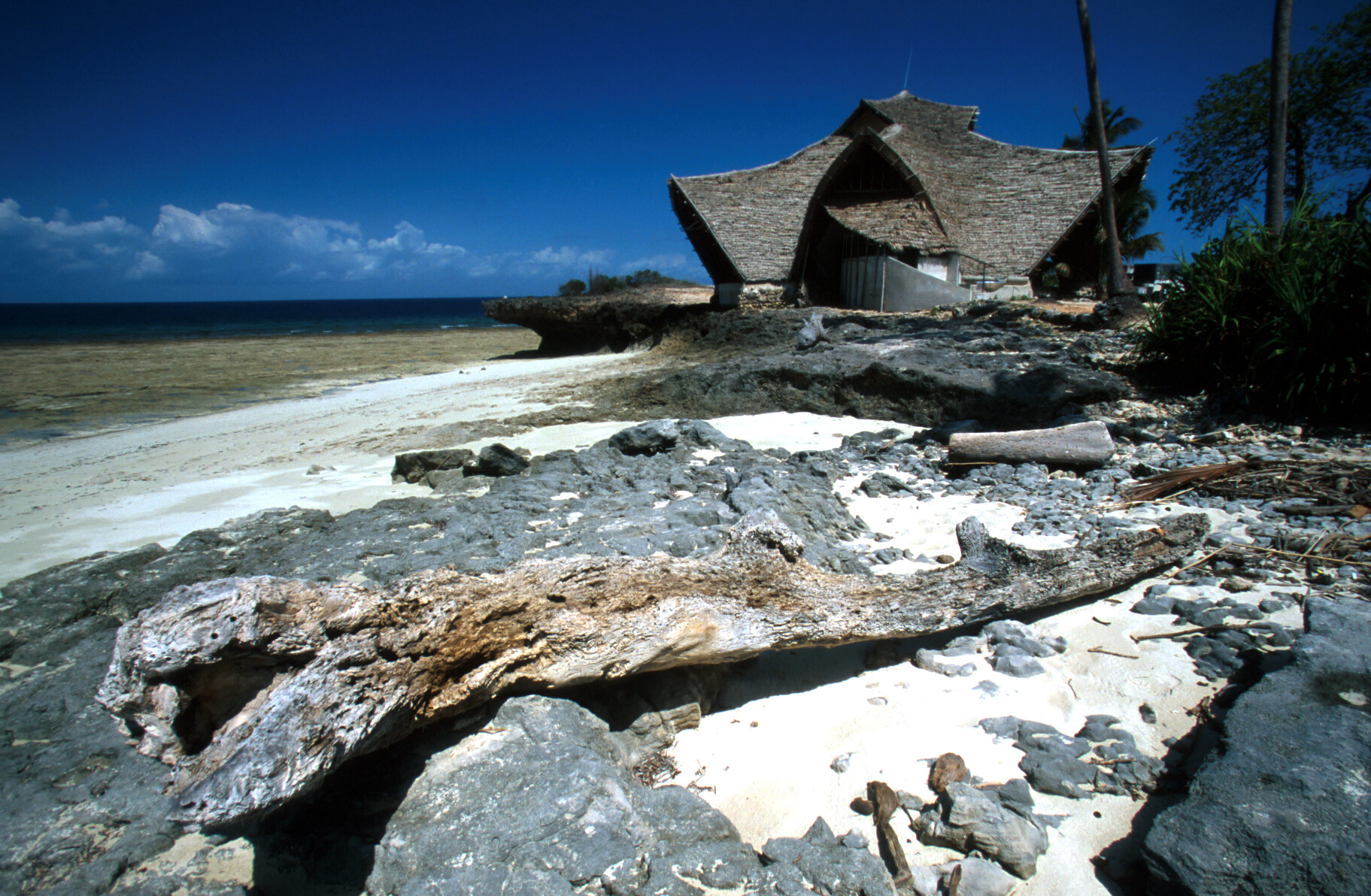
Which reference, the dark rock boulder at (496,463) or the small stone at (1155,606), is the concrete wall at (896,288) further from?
the small stone at (1155,606)

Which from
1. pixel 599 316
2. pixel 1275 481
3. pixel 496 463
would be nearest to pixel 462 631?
pixel 496 463

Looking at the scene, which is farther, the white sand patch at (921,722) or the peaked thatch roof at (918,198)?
the peaked thatch roof at (918,198)

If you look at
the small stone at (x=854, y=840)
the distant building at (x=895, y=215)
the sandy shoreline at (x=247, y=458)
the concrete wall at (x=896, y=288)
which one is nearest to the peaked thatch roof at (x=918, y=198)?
the distant building at (x=895, y=215)

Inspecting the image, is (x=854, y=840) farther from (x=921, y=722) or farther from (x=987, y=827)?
(x=921, y=722)

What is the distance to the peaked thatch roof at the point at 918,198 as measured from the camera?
14586mm

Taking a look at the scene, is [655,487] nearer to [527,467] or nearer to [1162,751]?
[527,467]

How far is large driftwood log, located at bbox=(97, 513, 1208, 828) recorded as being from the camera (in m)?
1.56

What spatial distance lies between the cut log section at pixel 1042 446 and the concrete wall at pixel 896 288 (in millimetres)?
9390

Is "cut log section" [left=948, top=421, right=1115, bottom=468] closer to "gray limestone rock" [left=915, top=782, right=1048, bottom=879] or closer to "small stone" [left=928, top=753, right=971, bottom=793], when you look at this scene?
"small stone" [left=928, top=753, right=971, bottom=793]

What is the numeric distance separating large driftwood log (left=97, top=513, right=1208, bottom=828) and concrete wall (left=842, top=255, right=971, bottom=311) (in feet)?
37.1

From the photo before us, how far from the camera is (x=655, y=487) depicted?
4.39 metres

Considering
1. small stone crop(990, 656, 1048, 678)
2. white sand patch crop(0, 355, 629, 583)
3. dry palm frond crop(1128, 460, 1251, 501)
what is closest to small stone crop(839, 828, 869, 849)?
small stone crop(990, 656, 1048, 678)

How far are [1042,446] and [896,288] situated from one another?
999 cm

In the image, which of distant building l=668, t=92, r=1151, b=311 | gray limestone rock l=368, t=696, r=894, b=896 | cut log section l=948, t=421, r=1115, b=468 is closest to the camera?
gray limestone rock l=368, t=696, r=894, b=896
